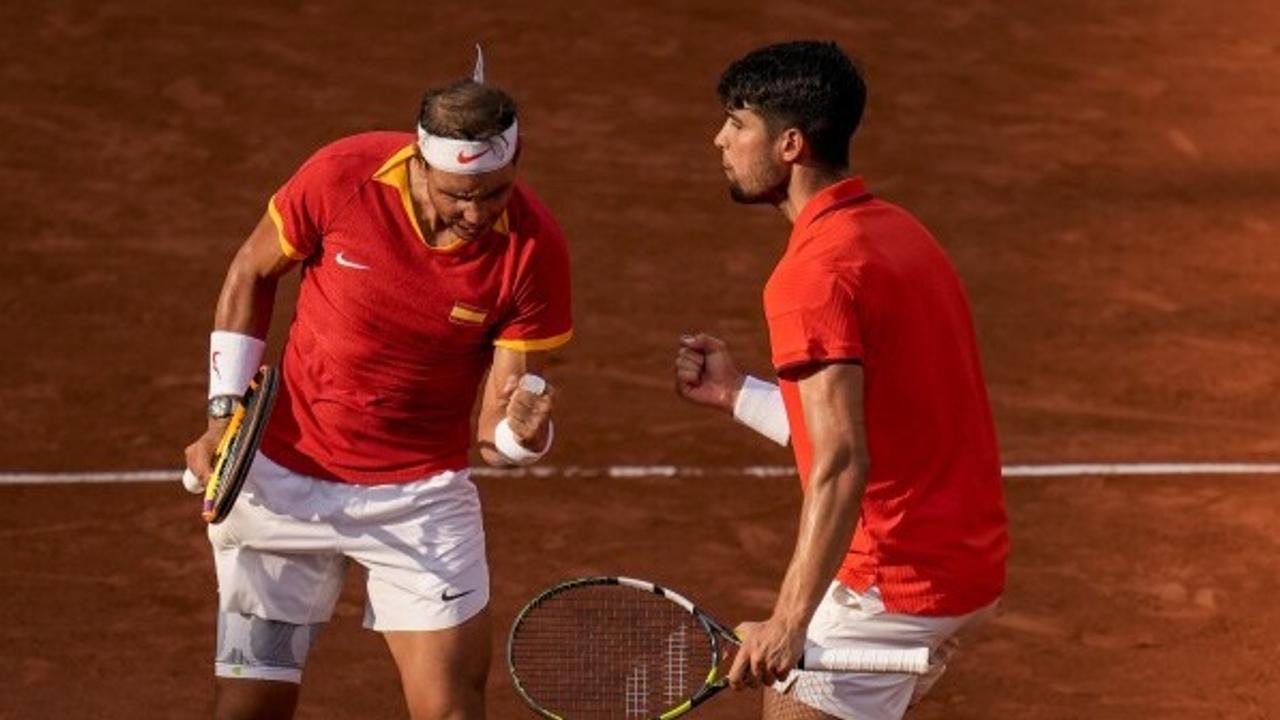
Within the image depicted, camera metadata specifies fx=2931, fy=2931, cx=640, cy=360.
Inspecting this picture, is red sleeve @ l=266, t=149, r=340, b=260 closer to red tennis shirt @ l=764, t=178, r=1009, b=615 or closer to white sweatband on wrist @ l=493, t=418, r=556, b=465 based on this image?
white sweatband on wrist @ l=493, t=418, r=556, b=465

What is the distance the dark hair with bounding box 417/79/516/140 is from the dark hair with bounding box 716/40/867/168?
38.9 inches

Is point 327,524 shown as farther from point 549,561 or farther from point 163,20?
point 163,20

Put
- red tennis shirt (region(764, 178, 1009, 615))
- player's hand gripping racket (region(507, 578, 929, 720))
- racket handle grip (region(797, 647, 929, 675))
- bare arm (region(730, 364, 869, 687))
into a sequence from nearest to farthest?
bare arm (region(730, 364, 869, 687)) → red tennis shirt (region(764, 178, 1009, 615)) → racket handle grip (region(797, 647, 929, 675)) → player's hand gripping racket (region(507, 578, 929, 720))

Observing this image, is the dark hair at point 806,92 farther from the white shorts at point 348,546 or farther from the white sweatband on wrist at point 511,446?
the white shorts at point 348,546

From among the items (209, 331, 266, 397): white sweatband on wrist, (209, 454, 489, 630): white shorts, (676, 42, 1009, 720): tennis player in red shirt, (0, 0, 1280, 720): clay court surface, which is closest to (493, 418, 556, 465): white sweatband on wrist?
(209, 454, 489, 630): white shorts

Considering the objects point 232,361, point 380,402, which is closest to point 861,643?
point 380,402

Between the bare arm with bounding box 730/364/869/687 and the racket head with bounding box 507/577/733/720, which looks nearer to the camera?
the bare arm with bounding box 730/364/869/687

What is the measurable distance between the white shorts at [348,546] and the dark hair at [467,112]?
1.10 m

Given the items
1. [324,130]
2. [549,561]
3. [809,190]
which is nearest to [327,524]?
[809,190]

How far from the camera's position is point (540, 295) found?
848 cm

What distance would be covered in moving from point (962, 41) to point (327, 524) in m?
10.1

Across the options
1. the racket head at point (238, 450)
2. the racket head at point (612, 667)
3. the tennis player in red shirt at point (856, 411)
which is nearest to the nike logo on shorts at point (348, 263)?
the racket head at point (238, 450)

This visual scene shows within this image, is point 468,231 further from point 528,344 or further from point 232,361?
point 232,361

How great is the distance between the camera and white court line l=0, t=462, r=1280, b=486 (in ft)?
40.0
